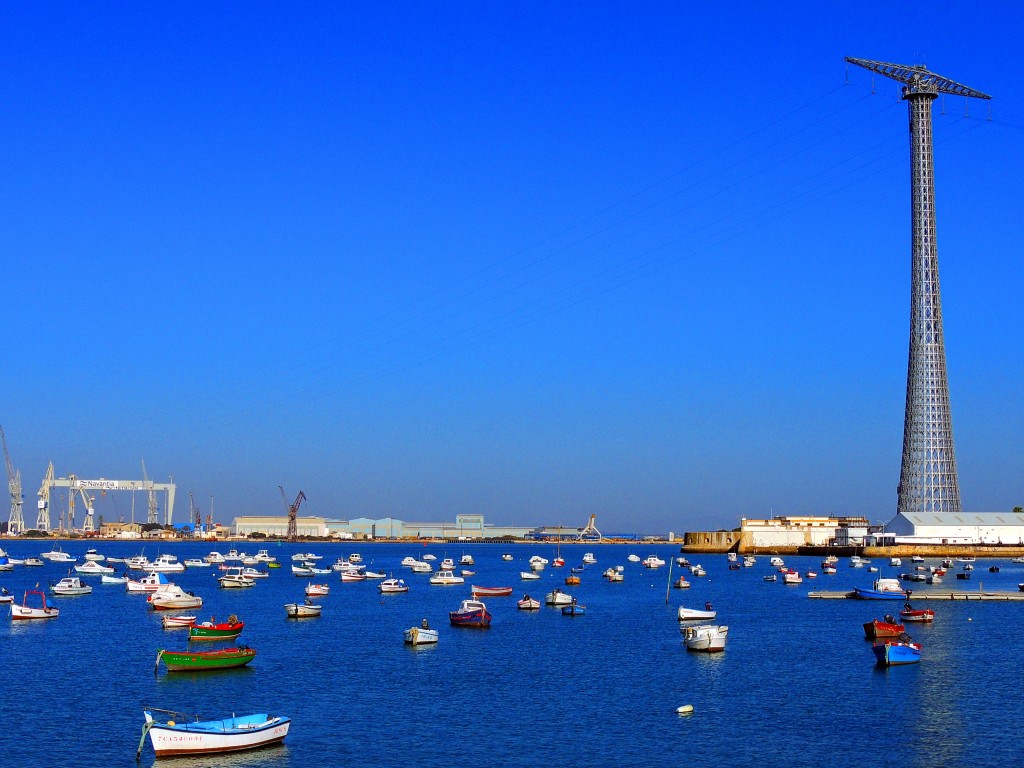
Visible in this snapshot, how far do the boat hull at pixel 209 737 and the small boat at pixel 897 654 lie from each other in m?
32.7

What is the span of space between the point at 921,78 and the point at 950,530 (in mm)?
70838

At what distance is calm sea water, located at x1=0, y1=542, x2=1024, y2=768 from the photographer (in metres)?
40.0

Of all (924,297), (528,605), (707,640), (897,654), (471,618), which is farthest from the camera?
(924,297)

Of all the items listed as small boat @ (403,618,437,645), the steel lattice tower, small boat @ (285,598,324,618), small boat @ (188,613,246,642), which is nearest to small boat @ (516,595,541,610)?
small boat @ (285,598,324,618)

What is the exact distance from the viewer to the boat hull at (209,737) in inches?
1511

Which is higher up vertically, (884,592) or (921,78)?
(921,78)

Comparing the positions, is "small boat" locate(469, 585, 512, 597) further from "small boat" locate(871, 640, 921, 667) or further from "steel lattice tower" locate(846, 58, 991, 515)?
"steel lattice tower" locate(846, 58, 991, 515)

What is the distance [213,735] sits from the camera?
127ft

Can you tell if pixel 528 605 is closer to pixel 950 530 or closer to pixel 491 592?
pixel 491 592

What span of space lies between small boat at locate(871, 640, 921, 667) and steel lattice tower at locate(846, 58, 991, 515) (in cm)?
11374

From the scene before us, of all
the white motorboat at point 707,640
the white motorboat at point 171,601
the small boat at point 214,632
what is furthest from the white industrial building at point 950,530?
the small boat at point 214,632

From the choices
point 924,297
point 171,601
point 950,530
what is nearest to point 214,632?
point 171,601

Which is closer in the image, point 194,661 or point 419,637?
point 194,661

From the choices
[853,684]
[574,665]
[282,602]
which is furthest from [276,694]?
[282,602]
